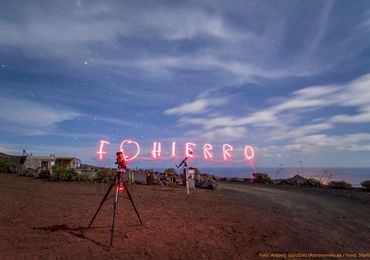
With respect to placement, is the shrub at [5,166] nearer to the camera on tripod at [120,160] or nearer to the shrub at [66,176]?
the shrub at [66,176]

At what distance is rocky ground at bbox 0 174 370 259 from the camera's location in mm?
8031

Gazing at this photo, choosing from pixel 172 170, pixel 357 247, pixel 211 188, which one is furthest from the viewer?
pixel 172 170

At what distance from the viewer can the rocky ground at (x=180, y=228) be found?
803 cm

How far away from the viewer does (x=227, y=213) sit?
1309cm

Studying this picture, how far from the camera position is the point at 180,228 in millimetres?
10352

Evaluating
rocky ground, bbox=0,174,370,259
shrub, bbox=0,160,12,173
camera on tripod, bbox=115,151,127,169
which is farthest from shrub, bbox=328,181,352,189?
shrub, bbox=0,160,12,173

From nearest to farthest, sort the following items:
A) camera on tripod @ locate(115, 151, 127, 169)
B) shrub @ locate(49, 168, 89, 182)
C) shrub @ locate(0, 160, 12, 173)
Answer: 1. camera on tripod @ locate(115, 151, 127, 169)
2. shrub @ locate(49, 168, 89, 182)
3. shrub @ locate(0, 160, 12, 173)

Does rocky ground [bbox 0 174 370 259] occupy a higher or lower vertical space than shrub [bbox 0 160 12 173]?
lower

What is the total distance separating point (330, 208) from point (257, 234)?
7.25 meters

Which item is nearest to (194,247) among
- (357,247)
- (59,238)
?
(59,238)

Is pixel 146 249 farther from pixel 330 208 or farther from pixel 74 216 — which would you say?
pixel 330 208

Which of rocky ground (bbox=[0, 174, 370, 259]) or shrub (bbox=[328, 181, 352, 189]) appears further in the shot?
shrub (bbox=[328, 181, 352, 189])

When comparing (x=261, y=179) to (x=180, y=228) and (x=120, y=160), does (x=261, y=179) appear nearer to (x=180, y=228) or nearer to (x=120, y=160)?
(x=180, y=228)

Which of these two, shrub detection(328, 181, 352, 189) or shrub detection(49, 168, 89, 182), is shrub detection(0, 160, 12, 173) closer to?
shrub detection(49, 168, 89, 182)
